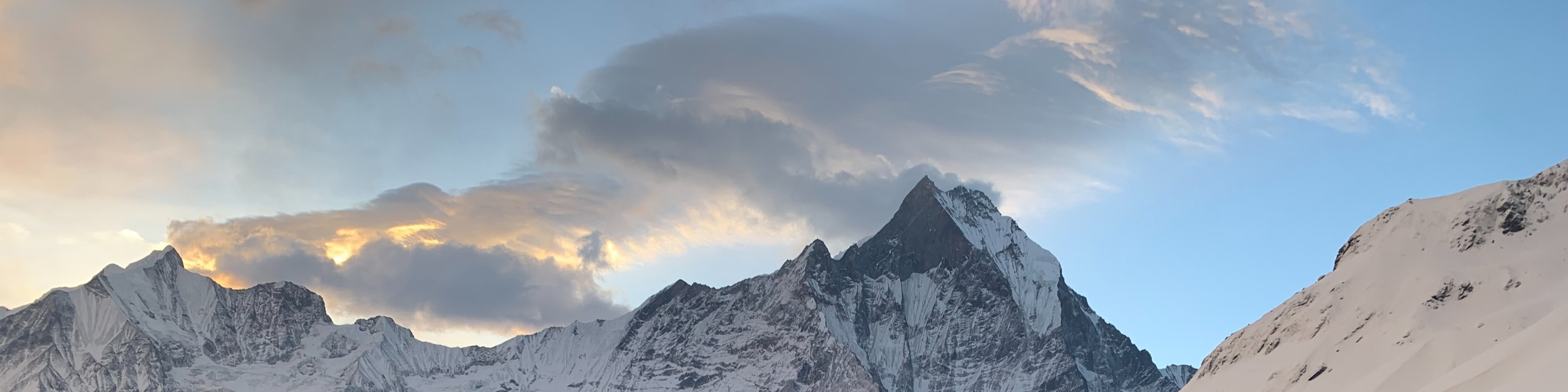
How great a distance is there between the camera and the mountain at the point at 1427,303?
126375mm

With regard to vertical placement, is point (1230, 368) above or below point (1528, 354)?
above

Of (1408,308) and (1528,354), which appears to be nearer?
(1528,354)

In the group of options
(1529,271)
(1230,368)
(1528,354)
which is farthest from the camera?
(1230,368)

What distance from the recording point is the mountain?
126375 millimetres

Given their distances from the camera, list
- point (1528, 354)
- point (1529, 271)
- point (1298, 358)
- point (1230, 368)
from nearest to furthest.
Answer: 1. point (1528, 354)
2. point (1529, 271)
3. point (1298, 358)
4. point (1230, 368)

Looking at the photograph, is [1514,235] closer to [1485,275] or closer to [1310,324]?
[1485,275]

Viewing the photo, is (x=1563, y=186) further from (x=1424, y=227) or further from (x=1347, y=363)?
(x=1347, y=363)

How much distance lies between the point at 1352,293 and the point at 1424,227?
9213 millimetres

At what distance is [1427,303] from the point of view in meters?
137

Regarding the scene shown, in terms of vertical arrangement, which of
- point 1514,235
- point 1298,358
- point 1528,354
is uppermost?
point 1514,235

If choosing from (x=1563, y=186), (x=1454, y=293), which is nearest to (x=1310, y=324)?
(x=1454, y=293)

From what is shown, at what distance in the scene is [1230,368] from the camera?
15862 cm

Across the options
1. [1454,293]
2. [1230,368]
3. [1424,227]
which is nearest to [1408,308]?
[1454,293]

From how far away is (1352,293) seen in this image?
485 feet
